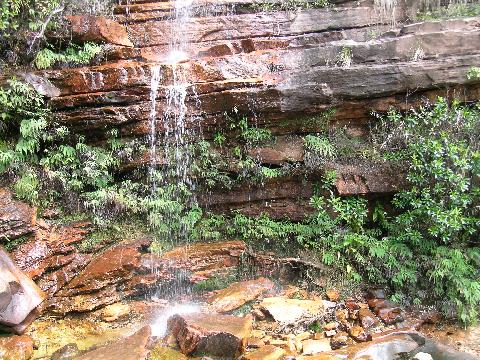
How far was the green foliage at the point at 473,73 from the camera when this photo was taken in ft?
27.5

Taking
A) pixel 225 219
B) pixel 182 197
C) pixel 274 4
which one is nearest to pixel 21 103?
pixel 182 197

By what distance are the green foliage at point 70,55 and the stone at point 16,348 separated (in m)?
5.49

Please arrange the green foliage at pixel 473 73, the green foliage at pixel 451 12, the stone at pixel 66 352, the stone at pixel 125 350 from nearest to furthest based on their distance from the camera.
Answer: the stone at pixel 125 350
the stone at pixel 66 352
the green foliage at pixel 473 73
the green foliage at pixel 451 12

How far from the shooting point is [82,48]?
898 centimetres

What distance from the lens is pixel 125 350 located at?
6.01 metres

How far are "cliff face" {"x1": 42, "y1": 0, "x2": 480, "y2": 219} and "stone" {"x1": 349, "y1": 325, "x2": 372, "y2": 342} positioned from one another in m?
2.70

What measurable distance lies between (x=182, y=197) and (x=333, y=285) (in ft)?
12.1

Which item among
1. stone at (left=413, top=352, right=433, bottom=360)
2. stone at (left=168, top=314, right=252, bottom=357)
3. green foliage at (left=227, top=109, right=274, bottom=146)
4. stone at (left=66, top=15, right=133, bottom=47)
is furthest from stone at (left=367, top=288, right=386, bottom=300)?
stone at (left=66, top=15, right=133, bottom=47)

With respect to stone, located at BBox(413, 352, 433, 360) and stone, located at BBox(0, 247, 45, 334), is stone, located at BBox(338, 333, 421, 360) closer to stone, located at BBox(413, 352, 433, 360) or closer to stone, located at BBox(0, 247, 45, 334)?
stone, located at BBox(413, 352, 433, 360)

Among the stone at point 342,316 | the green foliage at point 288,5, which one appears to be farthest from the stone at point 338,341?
the green foliage at point 288,5

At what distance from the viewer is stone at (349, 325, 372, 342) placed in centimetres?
682

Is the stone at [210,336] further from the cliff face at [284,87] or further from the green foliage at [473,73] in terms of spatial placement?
the green foliage at [473,73]

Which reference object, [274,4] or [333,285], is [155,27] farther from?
[333,285]

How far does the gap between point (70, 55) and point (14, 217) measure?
3.76 meters
